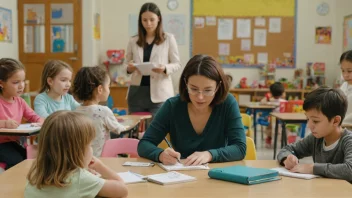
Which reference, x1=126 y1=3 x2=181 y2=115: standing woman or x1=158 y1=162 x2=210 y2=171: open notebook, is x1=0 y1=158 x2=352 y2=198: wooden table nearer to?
x1=158 y1=162 x2=210 y2=171: open notebook

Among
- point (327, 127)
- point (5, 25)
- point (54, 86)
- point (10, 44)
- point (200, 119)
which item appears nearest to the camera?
point (327, 127)

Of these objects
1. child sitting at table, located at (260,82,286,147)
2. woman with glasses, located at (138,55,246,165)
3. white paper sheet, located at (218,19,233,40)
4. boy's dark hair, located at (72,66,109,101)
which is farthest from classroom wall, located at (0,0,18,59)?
woman with glasses, located at (138,55,246,165)

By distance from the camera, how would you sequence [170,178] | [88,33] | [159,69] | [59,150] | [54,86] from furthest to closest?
1. [88,33]
2. [159,69]
3. [54,86]
4. [170,178]
5. [59,150]

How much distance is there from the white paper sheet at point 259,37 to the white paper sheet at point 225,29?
501mm

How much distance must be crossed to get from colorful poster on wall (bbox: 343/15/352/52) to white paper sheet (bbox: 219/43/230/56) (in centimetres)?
225

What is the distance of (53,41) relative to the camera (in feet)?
24.8

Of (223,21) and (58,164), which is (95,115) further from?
(223,21)

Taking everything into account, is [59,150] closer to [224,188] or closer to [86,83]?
[224,188]

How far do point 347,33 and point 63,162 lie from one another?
25.6 ft

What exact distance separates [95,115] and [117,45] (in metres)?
5.76

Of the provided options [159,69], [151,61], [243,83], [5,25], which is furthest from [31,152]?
[243,83]

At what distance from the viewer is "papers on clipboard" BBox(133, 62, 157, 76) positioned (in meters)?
4.08

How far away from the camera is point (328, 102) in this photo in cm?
209

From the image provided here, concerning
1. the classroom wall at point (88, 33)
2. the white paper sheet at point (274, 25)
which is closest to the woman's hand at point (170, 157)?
the classroom wall at point (88, 33)
